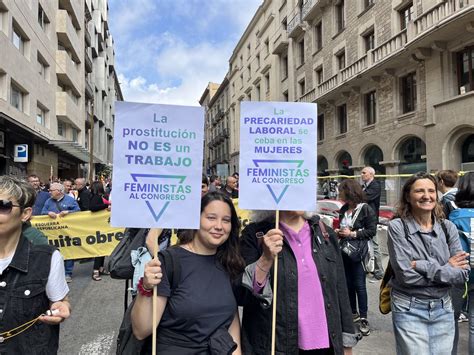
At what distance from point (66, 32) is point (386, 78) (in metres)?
20.2

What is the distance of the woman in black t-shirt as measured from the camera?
2.03m

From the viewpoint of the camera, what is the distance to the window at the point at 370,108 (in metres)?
20.1

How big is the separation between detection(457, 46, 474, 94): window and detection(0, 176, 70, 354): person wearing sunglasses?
15957 millimetres

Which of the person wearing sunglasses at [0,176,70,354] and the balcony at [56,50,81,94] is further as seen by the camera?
the balcony at [56,50,81,94]

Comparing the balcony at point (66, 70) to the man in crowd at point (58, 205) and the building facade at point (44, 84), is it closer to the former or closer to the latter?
the building facade at point (44, 84)

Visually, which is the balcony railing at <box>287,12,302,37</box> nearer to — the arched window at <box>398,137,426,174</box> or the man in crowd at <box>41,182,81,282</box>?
the arched window at <box>398,137,426,174</box>

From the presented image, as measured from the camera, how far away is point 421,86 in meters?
16.4

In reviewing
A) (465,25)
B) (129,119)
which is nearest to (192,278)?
(129,119)

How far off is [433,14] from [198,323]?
636 inches

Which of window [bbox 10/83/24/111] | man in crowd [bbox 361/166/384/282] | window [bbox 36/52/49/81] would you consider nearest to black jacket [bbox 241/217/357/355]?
man in crowd [bbox 361/166/384/282]

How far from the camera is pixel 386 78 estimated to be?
18.6 metres

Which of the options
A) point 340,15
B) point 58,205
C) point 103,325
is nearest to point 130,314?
point 103,325

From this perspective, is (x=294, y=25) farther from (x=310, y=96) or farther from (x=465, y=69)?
(x=465, y=69)

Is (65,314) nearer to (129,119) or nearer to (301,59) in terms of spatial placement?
(129,119)
